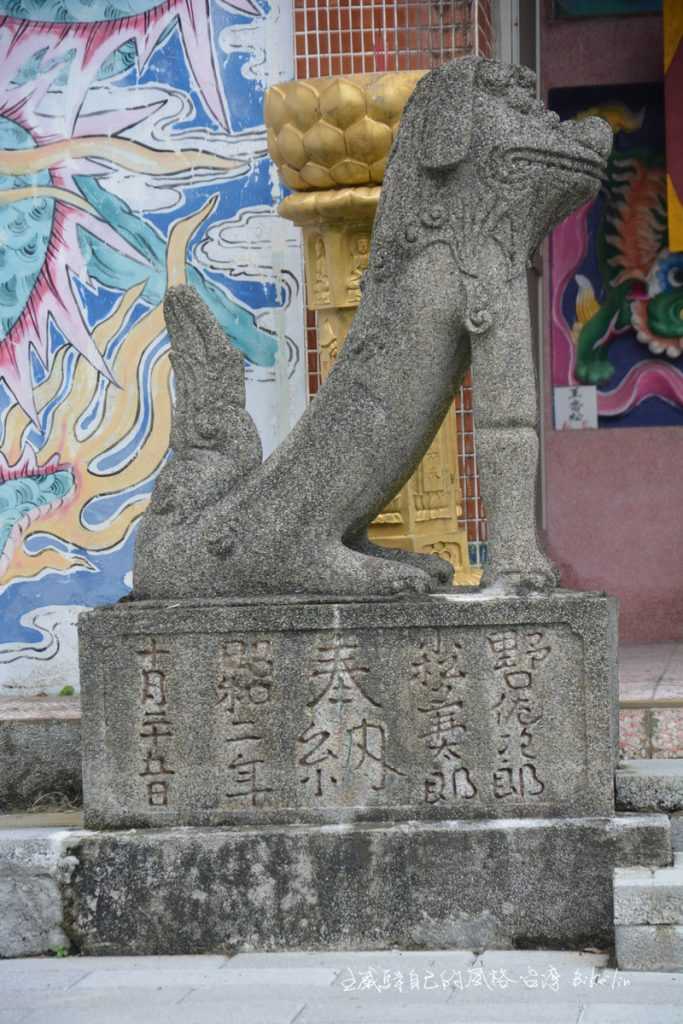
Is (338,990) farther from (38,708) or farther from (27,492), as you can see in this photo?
(27,492)

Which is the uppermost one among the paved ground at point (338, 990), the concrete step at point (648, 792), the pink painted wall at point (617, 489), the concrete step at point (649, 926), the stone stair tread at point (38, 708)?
the pink painted wall at point (617, 489)

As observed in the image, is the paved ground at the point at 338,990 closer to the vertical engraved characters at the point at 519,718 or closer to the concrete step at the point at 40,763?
the vertical engraved characters at the point at 519,718

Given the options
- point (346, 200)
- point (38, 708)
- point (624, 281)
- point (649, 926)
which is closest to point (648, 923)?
point (649, 926)

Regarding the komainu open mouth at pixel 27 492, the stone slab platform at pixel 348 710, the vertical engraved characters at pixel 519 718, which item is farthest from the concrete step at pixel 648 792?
the komainu open mouth at pixel 27 492

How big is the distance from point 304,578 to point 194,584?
1.14ft

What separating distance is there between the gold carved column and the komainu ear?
205 centimetres

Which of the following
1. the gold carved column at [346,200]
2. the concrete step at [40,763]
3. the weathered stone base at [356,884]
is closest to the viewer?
the weathered stone base at [356,884]

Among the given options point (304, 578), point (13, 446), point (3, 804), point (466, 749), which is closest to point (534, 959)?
point (466, 749)

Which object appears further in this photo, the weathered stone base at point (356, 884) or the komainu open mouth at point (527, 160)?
the komainu open mouth at point (527, 160)

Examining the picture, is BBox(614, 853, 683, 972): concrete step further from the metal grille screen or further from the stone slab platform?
the metal grille screen

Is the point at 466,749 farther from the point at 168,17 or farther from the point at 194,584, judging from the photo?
the point at 168,17

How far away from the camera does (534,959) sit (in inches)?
206

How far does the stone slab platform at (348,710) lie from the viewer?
18.0 ft

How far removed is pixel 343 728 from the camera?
18.3 ft
